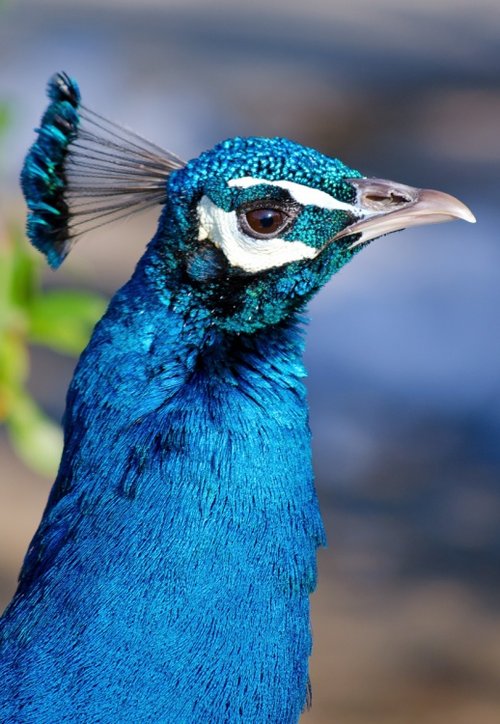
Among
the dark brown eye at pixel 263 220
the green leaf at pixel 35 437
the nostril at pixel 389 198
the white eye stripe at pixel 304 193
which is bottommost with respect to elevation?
the green leaf at pixel 35 437

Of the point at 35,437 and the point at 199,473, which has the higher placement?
the point at 199,473

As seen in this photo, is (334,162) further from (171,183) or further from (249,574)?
(249,574)

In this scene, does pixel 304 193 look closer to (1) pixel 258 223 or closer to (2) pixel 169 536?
(1) pixel 258 223

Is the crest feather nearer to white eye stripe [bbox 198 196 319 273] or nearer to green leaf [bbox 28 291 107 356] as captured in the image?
white eye stripe [bbox 198 196 319 273]

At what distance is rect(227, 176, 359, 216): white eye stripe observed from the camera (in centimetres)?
123

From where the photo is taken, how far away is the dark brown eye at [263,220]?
1.24m

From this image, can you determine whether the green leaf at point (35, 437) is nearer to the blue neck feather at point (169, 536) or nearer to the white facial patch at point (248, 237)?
the blue neck feather at point (169, 536)

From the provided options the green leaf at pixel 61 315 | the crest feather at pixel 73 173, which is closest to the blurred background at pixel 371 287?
the green leaf at pixel 61 315

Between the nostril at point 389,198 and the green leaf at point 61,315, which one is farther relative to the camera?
the green leaf at point 61,315

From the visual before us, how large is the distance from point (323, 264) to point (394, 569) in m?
1.70

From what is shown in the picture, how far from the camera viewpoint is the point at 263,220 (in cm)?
124

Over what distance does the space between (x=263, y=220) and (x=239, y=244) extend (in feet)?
0.11

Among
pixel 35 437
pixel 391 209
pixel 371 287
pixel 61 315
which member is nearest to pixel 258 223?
pixel 391 209

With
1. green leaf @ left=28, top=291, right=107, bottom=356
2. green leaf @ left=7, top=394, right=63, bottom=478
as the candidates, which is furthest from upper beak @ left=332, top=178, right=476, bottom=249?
green leaf @ left=7, top=394, right=63, bottom=478
